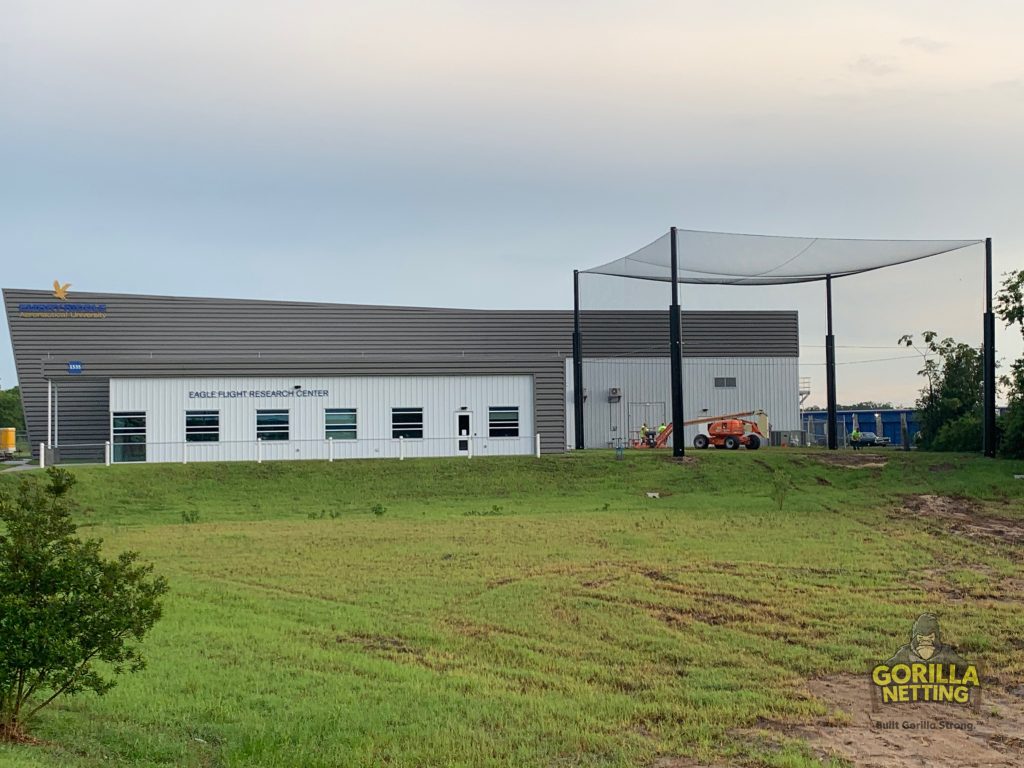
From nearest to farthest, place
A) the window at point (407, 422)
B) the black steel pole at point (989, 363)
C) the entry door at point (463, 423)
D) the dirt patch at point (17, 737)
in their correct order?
1. the dirt patch at point (17, 737)
2. the black steel pole at point (989, 363)
3. the window at point (407, 422)
4. the entry door at point (463, 423)

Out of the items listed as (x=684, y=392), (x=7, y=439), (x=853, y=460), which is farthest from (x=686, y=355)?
(x=7, y=439)

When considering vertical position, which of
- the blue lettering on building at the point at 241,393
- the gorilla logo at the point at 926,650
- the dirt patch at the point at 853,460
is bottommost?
the gorilla logo at the point at 926,650

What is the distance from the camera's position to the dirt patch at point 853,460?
3030cm

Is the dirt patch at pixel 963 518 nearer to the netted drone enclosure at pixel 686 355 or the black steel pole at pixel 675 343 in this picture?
the black steel pole at pixel 675 343

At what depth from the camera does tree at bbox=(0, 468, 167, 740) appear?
6.54 meters

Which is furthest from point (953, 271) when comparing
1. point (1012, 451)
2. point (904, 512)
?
point (904, 512)

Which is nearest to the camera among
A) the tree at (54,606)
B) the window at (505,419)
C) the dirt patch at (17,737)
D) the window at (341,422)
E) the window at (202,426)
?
the tree at (54,606)

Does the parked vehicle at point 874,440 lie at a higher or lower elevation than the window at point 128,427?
lower

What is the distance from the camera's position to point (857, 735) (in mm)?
7324

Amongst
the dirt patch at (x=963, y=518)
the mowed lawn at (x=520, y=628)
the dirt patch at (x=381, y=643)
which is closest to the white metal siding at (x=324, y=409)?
the mowed lawn at (x=520, y=628)

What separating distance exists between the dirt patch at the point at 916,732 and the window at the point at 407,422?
2741 centimetres

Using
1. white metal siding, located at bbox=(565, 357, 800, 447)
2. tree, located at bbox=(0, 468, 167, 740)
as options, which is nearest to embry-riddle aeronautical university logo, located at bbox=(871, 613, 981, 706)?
tree, located at bbox=(0, 468, 167, 740)

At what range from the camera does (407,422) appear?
116ft

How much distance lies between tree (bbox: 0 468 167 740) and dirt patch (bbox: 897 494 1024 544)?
52.1 feet
